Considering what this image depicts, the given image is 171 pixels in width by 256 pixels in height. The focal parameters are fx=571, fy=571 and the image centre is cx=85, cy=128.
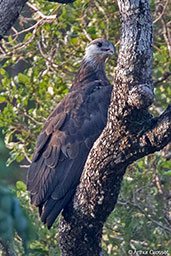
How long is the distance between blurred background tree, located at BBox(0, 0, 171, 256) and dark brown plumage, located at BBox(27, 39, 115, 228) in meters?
0.74

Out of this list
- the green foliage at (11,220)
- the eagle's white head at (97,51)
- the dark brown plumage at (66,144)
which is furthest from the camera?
the eagle's white head at (97,51)

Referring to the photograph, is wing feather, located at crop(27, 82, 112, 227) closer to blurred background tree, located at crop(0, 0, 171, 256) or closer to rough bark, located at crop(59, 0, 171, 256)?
rough bark, located at crop(59, 0, 171, 256)

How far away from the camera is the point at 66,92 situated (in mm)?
5852

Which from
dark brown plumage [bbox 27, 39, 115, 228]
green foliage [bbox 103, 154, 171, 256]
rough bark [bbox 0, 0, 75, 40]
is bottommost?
green foliage [bbox 103, 154, 171, 256]

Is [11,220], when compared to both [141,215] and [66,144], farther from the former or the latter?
[141,215]

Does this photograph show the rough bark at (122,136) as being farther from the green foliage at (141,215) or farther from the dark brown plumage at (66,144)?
the green foliage at (141,215)

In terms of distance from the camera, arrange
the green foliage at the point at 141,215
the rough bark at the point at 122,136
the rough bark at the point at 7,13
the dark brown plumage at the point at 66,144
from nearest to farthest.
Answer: the rough bark at the point at 122,136 < the rough bark at the point at 7,13 < the dark brown plumage at the point at 66,144 < the green foliage at the point at 141,215

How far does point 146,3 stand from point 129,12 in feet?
0.35

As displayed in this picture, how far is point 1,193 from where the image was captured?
8.14 feet

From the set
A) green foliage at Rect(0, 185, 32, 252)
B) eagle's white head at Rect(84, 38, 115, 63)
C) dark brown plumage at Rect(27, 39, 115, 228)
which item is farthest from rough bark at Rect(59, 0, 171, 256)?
eagle's white head at Rect(84, 38, 115, 63)

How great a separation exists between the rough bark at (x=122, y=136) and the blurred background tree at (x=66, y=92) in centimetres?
132

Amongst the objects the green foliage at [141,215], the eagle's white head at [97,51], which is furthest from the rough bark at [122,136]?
the eagle's white head at [97,51]

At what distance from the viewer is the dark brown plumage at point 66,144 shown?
452 cm

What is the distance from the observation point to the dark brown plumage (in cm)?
452
